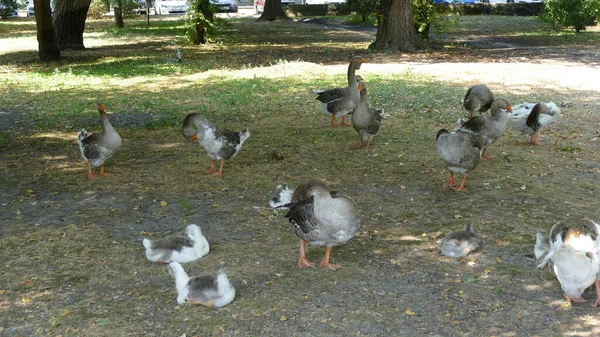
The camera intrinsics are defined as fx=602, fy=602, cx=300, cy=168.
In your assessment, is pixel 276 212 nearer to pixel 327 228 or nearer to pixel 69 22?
pixel 327 228

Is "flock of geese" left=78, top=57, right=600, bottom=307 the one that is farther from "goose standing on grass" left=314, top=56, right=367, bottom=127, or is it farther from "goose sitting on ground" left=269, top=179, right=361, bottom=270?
"goose standing on grass" left=314, top=56, right=367, bottom=127

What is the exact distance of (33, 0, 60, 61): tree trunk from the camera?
20.8 metres

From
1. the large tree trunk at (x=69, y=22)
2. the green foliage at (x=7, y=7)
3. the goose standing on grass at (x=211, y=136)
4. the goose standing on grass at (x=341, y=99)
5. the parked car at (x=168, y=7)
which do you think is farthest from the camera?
the parked car at (x=168, y=7)

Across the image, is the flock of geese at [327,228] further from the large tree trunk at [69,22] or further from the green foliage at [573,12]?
the green foliage at [573,12]

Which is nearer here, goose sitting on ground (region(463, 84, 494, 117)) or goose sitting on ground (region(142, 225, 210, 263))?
goose sitting on ground (region(142, 225, 210, 263))

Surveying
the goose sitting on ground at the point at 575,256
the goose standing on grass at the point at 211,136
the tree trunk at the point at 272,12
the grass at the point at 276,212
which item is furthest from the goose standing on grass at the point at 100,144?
the tree trunk at the point at 272,12

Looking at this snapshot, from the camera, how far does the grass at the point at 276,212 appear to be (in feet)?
17.8

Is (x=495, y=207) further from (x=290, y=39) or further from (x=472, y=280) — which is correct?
(x=290, y=39)

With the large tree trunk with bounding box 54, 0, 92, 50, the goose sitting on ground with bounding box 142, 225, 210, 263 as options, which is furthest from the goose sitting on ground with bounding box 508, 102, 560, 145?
the large tree trunk with bounding box 54, 0, 92, 50

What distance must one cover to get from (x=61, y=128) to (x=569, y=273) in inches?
401

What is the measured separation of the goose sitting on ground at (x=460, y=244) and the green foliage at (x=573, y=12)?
2695 cm

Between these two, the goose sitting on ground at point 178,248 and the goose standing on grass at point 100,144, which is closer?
the goose sitting on ground at point 178,248

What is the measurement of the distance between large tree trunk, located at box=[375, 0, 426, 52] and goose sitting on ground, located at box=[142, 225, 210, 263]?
1814 cm

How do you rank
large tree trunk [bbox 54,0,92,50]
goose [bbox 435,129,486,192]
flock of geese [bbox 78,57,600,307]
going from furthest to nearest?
large tree trunk [bbox 54,0,92,50], goose [bbox 435,129,486,192], flock of geese [bbox 78,57,600,307]
